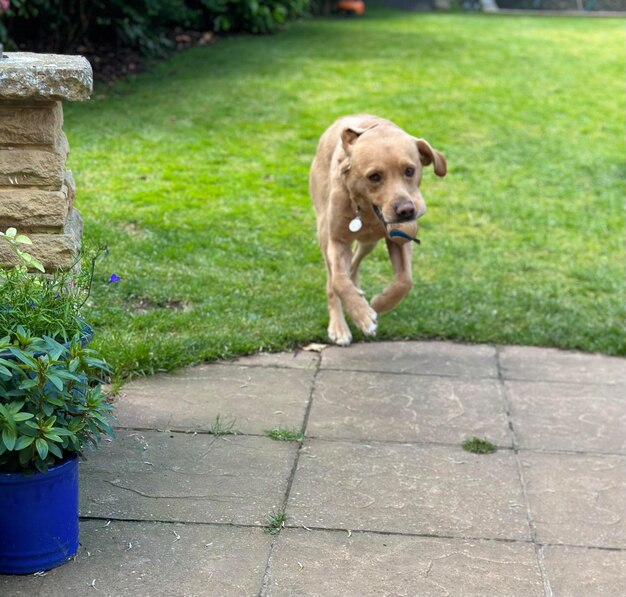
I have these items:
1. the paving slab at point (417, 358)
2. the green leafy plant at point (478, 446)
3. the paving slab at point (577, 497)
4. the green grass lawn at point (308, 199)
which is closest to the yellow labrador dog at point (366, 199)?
the paving slab at point (417, 358)

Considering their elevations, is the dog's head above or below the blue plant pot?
above

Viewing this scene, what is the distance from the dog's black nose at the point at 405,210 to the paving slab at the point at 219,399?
1081 millimetres

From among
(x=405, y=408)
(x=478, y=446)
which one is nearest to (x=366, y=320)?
(x=405, y=408)

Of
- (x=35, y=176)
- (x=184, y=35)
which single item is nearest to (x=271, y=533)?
(x=35, y=176)

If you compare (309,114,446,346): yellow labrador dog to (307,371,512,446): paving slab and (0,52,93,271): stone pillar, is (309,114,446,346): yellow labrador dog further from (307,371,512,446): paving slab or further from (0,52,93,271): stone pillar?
(0,52,93,271): stone pillar

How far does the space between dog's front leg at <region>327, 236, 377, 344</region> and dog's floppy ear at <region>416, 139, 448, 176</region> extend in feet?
2.31

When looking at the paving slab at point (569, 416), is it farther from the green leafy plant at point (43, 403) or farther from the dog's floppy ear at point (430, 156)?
the green leafy plant at point (43, 403)

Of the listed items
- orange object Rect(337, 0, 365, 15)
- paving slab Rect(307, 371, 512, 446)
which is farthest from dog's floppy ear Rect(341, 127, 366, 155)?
orange object Rect(337, 0, 365, 15)

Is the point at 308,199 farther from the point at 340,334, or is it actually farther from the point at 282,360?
the point at 282,360

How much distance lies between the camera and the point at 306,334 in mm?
A: 5676

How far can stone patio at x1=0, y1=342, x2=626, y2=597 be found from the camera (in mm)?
3332

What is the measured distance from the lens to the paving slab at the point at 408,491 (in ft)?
12.2

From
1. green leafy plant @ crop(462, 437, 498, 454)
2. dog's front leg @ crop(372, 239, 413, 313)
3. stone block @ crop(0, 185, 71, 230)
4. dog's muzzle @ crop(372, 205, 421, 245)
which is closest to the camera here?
stone block @ crop(0, 185, 71, 230)

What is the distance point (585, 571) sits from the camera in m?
3.45
